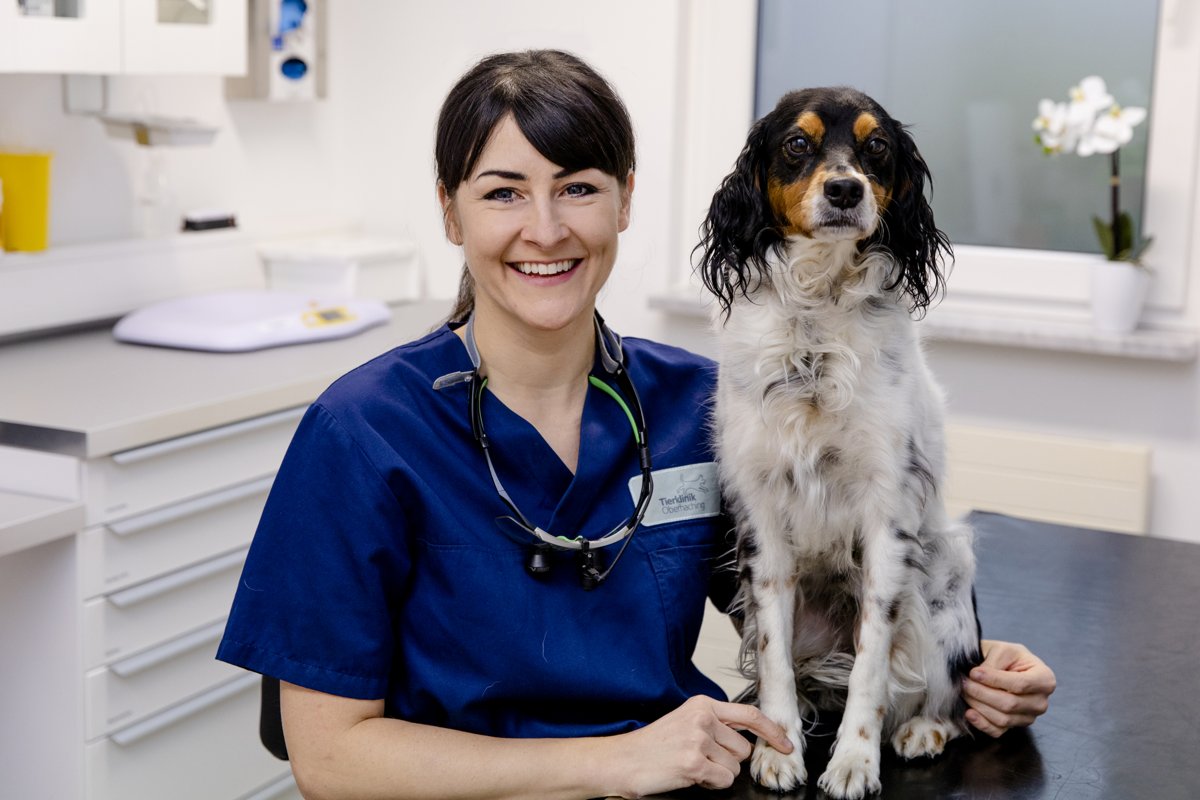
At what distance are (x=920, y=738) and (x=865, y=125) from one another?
62 cm

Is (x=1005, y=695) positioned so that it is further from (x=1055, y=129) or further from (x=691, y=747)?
(x=1055, y=129)

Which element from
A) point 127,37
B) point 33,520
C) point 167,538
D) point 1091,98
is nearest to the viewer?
point 33,520

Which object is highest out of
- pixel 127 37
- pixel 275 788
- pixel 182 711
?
pixel 127 37

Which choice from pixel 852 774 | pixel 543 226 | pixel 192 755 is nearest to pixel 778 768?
pixel 852 774

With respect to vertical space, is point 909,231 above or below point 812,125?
below

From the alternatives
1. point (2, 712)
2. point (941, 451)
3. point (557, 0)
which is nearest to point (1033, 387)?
point (557, 0)

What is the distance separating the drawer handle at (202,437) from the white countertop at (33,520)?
4.5 inches

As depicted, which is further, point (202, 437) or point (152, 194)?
point (152, 194)

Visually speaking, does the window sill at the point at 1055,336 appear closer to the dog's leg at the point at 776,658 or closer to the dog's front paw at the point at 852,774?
the dog's leg at the point at 776,658

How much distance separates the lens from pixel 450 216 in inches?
57.3

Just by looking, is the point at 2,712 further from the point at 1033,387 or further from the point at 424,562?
the point at 1033,387

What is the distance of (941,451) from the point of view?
4.53 ft

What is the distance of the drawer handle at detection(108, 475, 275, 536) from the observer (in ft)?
7.22

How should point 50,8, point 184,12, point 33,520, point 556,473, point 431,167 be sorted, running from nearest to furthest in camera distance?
point 556,473 → point 33,520 → point 50,8 → point 184,12 → point 431,167
